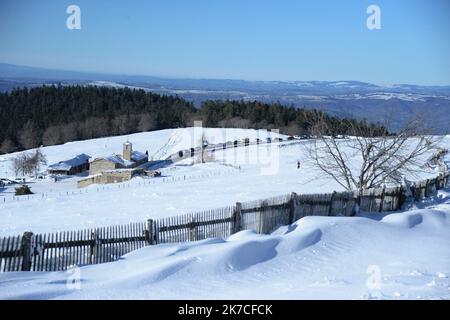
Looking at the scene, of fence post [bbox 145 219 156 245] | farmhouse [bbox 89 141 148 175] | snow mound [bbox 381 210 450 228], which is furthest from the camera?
farmhouse [bbox 89 141 148 175]

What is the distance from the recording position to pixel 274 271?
35.4 ft

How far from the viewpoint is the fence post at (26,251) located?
1026cm

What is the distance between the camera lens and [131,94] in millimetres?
159875

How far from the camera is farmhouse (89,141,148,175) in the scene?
70688 mm

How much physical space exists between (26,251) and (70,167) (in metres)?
68.4

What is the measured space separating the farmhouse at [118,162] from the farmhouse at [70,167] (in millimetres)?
5340

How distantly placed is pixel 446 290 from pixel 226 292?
3837 mm

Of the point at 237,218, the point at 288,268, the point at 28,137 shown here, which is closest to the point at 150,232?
the point at 237,218

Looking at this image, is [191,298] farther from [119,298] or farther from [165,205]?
[165,205]

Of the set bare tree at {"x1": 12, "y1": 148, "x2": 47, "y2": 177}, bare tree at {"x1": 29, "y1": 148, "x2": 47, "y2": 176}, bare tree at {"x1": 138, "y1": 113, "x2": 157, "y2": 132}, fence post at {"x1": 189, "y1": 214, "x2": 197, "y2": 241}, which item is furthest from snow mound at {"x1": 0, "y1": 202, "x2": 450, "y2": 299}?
bare tree at {"x1": 138, "y1": 113, "x2": 157, "y2": 132}

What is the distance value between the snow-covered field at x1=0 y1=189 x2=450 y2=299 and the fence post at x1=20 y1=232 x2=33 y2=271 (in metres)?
0.42

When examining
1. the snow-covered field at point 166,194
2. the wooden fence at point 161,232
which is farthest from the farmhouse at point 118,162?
the wooden fence at point 161,232

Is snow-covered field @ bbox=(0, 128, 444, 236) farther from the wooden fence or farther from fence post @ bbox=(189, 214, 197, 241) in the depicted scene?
fence post @ bbox=(189, 214, 197, 241)
